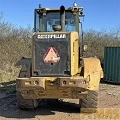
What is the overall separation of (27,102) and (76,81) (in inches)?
76.4

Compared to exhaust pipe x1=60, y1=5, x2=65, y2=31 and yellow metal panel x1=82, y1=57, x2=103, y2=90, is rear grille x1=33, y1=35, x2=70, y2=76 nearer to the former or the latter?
yellow metal panel x1=82, y1=57, x2=103, y2=90

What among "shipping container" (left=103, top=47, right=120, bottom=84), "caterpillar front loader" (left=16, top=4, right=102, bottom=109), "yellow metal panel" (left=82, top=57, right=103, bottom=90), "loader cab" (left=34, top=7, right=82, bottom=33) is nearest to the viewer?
"caterpillar front loader" (left=16, top=4, right=102, bottom=109)

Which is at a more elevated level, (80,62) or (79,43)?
(79,43)

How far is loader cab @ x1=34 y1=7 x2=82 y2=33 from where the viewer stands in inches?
333

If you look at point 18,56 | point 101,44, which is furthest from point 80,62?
point 101,44

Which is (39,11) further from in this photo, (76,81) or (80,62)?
(76,81)

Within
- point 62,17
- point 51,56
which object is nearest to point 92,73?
point 51,56

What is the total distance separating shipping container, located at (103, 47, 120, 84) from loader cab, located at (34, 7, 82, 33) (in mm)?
6405

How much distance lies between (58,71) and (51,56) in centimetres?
42

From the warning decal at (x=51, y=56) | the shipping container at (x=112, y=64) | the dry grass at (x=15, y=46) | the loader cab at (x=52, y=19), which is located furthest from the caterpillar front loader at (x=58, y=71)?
the dry grass at (x=15, y=46)

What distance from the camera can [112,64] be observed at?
1471 cm

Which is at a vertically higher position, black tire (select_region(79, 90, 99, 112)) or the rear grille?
the rear grille

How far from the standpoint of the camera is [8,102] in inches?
389

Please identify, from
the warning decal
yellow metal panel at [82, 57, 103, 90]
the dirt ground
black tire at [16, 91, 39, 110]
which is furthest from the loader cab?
the dirt ground
